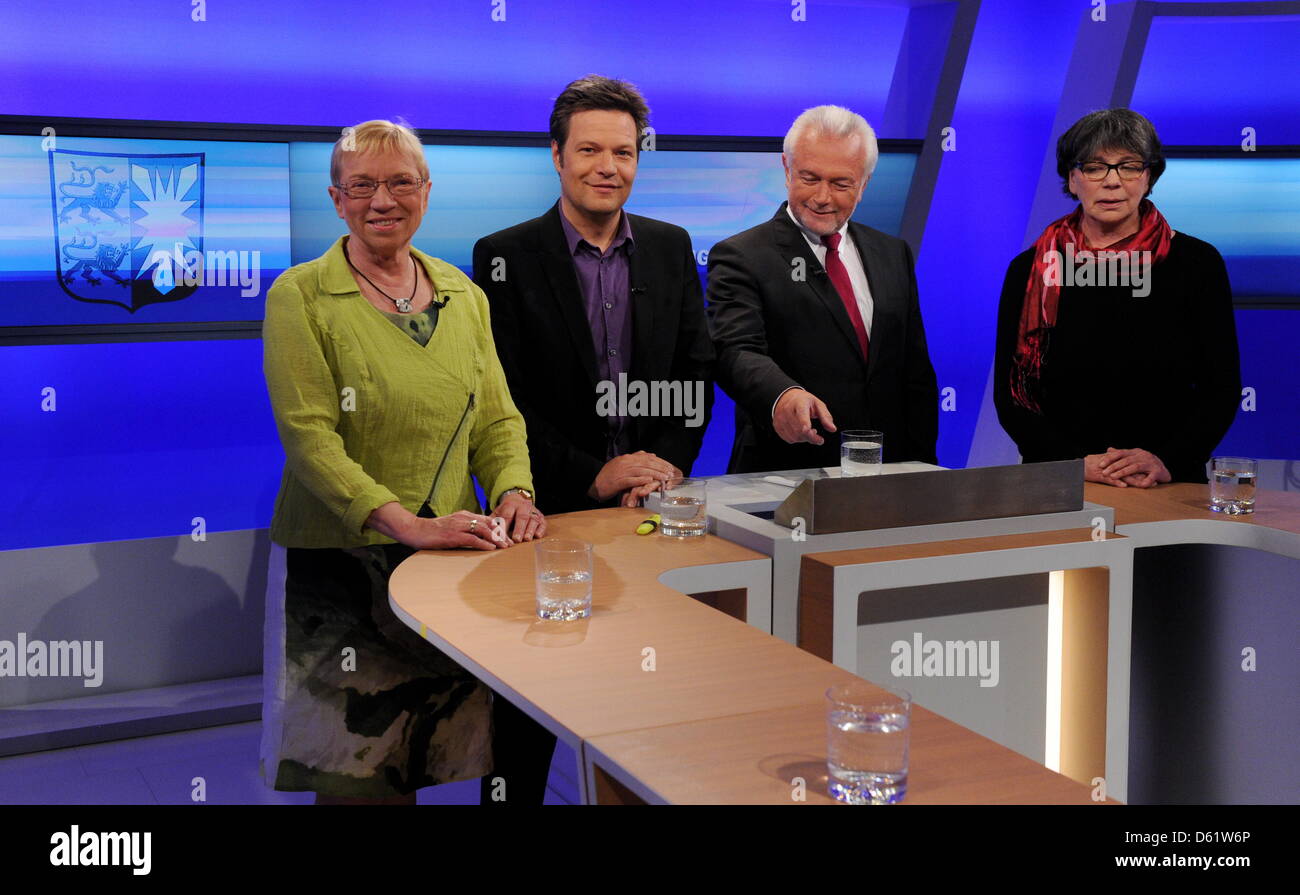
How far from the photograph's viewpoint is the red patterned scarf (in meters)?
3.58

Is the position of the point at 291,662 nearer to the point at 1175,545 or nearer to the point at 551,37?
the point at 1175,545

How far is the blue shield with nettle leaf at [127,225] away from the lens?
4.32m

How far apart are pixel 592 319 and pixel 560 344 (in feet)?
0.40

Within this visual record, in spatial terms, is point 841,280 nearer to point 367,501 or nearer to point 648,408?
point 648,408

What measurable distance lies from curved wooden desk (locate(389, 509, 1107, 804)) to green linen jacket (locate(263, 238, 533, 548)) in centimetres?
17

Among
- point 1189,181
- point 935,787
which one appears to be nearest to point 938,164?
point 1189,181

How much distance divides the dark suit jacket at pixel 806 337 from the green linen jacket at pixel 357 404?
0.95m

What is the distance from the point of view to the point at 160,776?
4.11 meters

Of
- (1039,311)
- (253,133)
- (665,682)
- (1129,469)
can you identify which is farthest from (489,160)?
(665,682)

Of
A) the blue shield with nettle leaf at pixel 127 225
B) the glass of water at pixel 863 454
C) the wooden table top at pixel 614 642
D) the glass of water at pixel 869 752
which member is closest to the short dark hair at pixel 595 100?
the glass of water at pixel 863 454

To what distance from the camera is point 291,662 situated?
2.62m

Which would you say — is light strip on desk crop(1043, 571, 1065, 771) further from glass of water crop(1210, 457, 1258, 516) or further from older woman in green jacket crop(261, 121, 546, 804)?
older woman in green jacket crop(261, 121, 546, 804)

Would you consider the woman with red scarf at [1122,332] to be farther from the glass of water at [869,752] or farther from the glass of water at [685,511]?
the glass of water at [869,752]

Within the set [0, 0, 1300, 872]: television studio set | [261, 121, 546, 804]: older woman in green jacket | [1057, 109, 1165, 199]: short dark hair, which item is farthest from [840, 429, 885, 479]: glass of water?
[1057, 109, 1165, 199]: short dark hair
